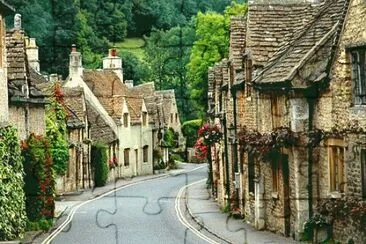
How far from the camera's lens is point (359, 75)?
20.4 m

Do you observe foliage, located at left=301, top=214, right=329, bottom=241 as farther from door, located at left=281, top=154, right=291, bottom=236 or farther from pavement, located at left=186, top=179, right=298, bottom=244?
door, located at left=281, top=154, right=291, bottom=236

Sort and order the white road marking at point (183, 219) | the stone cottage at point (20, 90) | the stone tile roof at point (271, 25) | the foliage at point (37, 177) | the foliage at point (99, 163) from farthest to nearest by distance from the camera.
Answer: the foliage at point (99, 163)
the stone cottage at point (20, 90)
the foliage at point (37, 177)
the stone tile roof at point (271, 25)
the white road marking at point (183, 219)

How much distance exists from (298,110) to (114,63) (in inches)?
1820


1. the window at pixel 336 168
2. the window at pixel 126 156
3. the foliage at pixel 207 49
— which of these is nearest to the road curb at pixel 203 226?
the window at pixel 336 168

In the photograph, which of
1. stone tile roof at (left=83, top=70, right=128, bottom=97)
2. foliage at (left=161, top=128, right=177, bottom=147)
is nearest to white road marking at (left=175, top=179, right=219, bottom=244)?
stone tile roof at (left=83, top=70, right=128, bottom=97)

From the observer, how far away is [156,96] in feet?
236

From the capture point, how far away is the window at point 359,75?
66.1ft

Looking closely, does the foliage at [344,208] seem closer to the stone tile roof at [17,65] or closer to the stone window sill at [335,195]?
the stone window sill at [335,195]

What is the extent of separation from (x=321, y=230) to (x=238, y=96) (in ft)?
31.8

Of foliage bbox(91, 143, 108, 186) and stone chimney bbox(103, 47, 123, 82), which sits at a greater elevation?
stone chimney bbox(103, 47, 123, 82)

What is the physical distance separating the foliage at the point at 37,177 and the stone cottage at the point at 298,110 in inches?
248

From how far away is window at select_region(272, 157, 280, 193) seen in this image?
2528cm

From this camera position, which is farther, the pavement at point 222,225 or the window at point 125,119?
the window at point 125,119

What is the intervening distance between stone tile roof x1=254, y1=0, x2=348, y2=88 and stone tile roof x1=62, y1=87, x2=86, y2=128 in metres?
24.0
